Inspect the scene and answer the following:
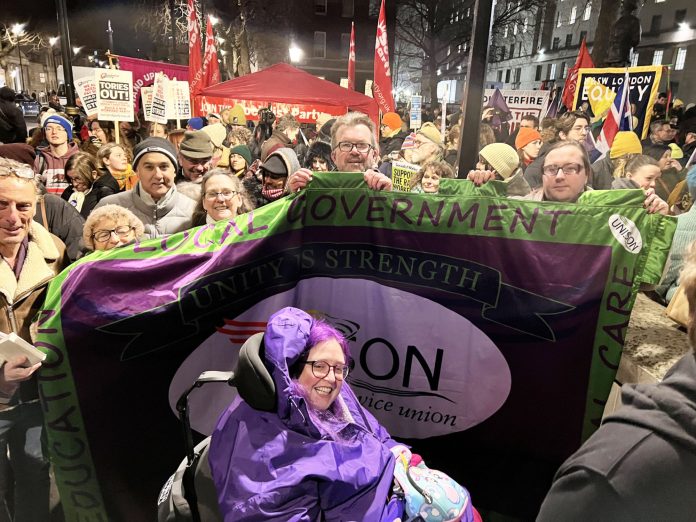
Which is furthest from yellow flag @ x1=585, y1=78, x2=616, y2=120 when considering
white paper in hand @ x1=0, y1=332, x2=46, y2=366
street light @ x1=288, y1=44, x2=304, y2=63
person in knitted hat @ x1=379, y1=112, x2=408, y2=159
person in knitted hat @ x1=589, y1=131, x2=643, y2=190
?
street light @ x1=288, y1=44, x2=304, y2=63

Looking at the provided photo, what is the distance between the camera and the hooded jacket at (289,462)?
153 cm

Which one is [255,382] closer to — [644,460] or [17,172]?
[644,460]

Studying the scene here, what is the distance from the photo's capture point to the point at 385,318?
93.0 inches

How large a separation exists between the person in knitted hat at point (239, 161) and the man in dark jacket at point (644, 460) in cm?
507

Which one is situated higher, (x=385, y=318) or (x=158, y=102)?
(x=158, y=102)

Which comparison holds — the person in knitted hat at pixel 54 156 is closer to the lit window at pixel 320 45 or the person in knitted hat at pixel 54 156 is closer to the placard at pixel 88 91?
the placard at pixel 88 91

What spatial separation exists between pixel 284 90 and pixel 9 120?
16.4 ft

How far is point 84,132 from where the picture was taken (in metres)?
9.70

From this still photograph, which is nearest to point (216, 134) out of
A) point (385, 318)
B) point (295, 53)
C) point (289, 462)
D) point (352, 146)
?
point (352, 146)

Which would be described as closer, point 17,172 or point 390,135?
point 17,172

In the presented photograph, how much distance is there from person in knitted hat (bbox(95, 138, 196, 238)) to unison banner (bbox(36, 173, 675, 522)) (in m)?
1.10

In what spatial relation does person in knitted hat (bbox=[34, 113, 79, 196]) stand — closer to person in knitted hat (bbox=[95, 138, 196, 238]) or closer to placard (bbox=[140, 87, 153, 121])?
placard (bbox=[140, 87, 153, 121])

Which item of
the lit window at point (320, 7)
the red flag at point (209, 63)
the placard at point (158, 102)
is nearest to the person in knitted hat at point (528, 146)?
A: the placard at point (158, 102)

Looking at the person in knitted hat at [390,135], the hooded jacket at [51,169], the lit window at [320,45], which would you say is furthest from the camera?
the lit window at [320,45]
